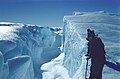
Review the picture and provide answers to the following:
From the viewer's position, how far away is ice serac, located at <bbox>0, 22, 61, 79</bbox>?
17156 mm

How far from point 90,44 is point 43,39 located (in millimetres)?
27078

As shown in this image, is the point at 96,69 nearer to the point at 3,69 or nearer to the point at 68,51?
the point at 3,69

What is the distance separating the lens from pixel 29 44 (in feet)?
73.9

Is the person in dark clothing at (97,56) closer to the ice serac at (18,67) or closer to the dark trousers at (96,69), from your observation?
the dark trousers at (96,69)

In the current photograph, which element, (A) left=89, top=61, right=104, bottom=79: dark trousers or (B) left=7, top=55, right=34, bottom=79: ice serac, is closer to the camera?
(A) left=89, top=61, right=104, bottom=79: dark trousers

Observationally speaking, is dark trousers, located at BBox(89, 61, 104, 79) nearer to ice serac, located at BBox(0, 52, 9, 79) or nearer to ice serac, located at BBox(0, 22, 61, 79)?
ice serac, located at BBox(0, 52, 9, 79)

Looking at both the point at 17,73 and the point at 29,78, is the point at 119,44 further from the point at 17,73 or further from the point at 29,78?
the point at 29,78

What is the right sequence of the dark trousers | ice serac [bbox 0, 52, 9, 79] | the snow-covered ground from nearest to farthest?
the dark trousers → the snow-covered ground → ice serac [bbox 0, 52, 9, 79]

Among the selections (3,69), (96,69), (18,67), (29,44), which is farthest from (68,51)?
(96,69)

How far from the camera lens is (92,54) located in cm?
378

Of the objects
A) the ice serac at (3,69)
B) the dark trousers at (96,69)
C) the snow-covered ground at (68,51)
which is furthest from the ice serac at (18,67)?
the dark trousers at (96,69)

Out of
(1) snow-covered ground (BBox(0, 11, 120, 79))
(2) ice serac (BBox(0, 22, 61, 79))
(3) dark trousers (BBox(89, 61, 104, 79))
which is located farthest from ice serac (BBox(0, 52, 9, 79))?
(3) dark trousers (BBox(89, 61, 104, 79))

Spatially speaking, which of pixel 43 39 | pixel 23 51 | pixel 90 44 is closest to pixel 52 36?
pixel 43 39

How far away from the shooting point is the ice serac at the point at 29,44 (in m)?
17.2
